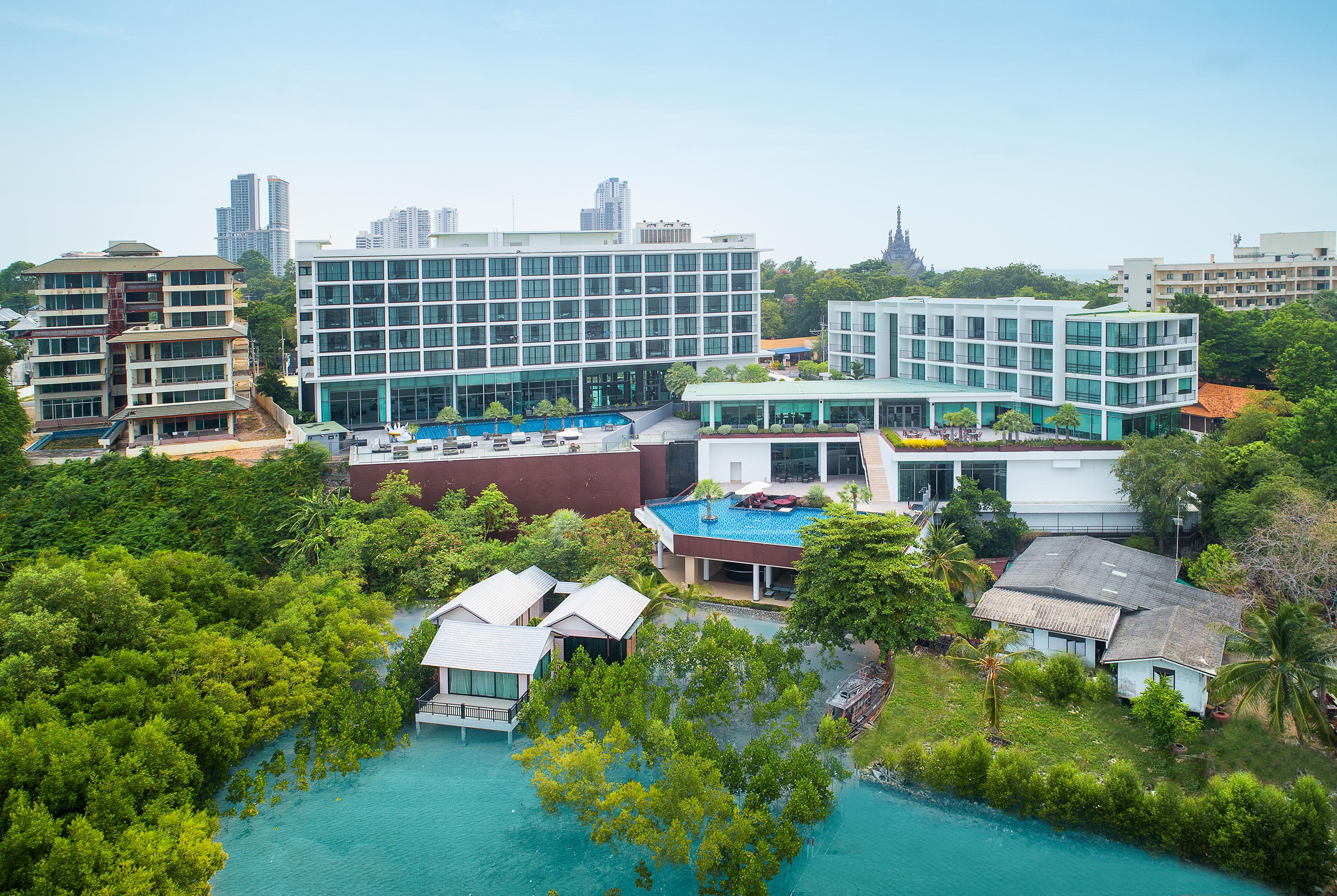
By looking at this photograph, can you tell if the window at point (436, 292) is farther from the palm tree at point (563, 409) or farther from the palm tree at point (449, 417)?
the palm tree at point (563, 409)

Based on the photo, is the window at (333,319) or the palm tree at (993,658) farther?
the window at (333,319)

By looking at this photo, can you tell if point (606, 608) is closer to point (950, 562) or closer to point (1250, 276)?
point (950, 562)

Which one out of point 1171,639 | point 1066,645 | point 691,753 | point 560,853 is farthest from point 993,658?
point 560,853

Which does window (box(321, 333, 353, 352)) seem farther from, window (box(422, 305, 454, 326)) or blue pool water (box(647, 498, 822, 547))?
blue pool water (box(647, 498, 822, 547))

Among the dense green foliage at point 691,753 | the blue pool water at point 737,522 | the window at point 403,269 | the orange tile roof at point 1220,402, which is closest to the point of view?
the dense green foliage at point 691,753

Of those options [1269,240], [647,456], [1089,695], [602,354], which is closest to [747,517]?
[647,456]

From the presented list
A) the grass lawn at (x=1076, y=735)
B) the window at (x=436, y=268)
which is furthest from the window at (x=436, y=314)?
the grass lawn at (x=1076, y=735)

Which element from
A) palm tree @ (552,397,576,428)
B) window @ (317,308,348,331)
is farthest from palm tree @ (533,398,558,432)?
window @ (317,308,348,331)
